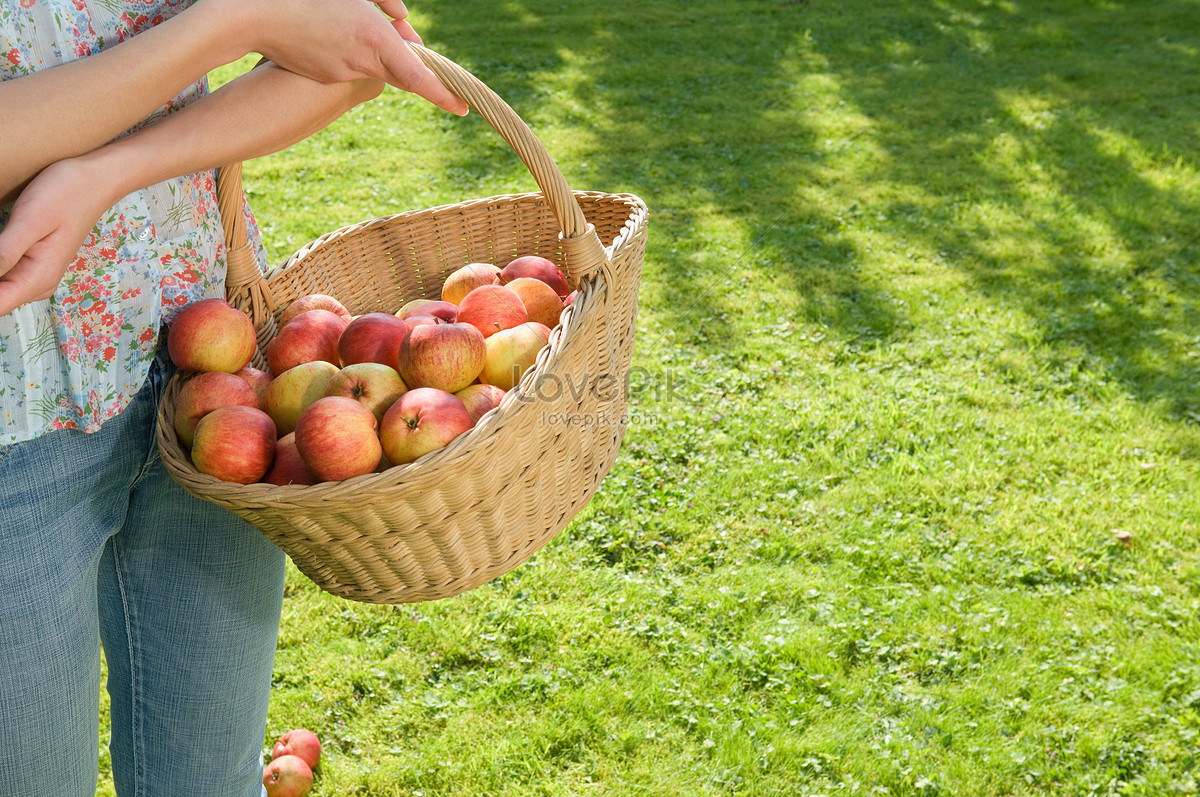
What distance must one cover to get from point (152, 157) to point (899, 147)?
5.58 metres

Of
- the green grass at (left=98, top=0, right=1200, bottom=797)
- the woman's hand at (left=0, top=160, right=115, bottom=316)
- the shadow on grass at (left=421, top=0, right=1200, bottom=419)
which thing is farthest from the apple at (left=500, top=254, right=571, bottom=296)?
the shadow on grass at (left=421, top=0, right=1200, bottom=419)

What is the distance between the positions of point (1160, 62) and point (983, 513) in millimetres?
6009

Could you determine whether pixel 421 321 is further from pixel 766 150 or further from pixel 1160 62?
pixel 1160 62

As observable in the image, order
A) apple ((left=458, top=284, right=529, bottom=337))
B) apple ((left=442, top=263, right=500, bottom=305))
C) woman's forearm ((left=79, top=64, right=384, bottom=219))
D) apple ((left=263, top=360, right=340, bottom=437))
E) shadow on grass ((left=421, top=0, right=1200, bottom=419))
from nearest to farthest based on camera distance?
woman's forearm ((left=79, top=64, right=384, bottom=219)) < apple ((left=263, top=360, right=340, bottom=437)) < apple ((left=458, top=284, right=529, bottom=337)) < apple ((left=442, top=263, right=500, bottom=305)) < shadow on grass ((left=421, top=0, right=1200, bottom=419))


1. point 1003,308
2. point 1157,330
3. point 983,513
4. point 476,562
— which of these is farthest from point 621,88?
point 476,562

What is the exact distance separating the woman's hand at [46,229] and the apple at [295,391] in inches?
15.5

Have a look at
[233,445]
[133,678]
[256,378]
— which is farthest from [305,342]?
[133,678]

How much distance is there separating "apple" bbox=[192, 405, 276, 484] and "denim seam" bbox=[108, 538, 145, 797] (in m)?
0.30

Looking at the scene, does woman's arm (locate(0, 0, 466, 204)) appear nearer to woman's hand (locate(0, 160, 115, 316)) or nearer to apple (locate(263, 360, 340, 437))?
woman's hand (locate(0, 160, 115, 316))

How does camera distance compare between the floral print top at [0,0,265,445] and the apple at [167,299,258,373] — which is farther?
the apple at [167,299,258,373]

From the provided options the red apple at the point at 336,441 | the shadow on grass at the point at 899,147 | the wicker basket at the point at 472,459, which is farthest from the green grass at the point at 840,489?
the red apple at the point at 336,441

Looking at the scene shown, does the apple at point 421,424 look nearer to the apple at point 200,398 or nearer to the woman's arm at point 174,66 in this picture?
the apple at point 200,398

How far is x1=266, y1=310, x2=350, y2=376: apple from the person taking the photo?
151 centimetres

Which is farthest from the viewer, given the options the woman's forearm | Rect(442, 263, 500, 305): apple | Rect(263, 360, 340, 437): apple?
Rect(442, 263, 500, 305): apple
